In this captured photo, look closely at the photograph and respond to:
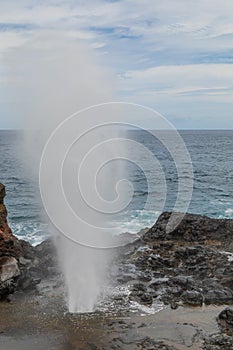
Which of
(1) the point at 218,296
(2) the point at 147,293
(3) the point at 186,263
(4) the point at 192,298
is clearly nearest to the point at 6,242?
(2) the point at 147,293

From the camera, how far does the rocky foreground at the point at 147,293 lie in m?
18.3

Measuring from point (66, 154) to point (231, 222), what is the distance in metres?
15.9

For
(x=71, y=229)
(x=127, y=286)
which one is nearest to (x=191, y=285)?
(x=127, y=286)

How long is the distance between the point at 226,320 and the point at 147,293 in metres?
4.63

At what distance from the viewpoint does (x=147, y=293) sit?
22969 millimetres

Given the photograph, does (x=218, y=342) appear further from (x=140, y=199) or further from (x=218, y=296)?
(x=140, y=199)

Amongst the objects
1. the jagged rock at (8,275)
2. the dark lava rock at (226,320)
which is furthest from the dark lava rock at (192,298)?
the jagged rock at (8,275)

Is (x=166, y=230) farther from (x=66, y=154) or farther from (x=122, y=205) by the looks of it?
(x=66, y=154)

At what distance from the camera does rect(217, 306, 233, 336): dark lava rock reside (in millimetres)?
18847

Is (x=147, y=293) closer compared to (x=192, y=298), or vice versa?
(x=192, y=298)

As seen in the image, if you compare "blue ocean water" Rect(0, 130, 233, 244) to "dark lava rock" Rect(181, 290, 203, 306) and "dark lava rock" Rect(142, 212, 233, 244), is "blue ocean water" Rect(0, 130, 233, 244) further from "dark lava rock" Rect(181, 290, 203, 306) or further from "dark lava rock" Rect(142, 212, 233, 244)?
"dark lava rock" Rect(181, 290, 203, 306)

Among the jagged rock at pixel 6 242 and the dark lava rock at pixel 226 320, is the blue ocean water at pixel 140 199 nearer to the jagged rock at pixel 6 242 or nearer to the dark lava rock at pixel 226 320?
the jagged rock at pixel 6 242

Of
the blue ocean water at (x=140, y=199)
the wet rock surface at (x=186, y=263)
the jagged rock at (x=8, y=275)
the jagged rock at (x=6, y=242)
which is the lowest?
the blue ocean water at (x=140, y=199)

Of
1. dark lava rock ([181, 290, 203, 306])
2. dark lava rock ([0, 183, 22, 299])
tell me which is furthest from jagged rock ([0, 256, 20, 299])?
dark lava rock ([181, 290, 203, 306])
